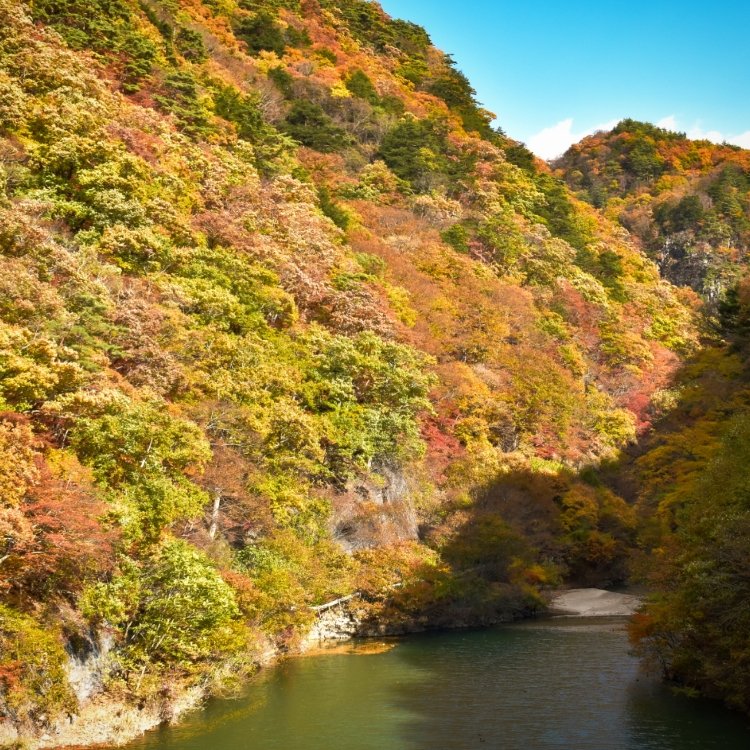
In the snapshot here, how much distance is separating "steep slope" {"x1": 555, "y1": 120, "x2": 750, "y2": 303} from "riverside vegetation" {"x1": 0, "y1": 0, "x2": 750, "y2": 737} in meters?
8.30

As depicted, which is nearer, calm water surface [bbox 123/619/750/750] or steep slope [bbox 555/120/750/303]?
calm water surface [bbox 123/619/750/750]

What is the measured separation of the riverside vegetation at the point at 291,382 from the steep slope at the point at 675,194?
830 cm

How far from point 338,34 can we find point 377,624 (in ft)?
313

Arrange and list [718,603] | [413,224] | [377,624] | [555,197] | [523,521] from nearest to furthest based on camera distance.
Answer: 1. [718,603]
2. [377,624]
3. [523,521]
4. [413,224]
5. [555,197]

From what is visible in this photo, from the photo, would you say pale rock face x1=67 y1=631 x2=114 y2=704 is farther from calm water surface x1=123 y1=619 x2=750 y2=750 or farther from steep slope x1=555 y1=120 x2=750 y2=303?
steep slope x1=555 y1=120 x2=750 y2=303

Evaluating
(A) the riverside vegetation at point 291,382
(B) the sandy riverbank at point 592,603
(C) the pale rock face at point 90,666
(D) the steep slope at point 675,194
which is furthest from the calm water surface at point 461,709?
(D) the steep slope at point 675,194

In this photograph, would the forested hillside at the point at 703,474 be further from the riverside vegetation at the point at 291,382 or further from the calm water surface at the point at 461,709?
the calm water surface at the point at 461,709

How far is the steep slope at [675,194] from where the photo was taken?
339 ft

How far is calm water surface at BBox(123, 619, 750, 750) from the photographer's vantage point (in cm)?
2153

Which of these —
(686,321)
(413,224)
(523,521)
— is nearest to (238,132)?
(413,224)

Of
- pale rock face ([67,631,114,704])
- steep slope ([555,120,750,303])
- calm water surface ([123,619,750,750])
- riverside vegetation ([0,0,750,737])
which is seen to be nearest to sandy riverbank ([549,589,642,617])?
riverside vegetation ([0,0,750,737])

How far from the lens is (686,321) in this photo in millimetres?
88125

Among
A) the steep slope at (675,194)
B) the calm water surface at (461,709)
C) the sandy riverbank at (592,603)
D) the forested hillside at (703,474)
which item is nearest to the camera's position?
the calm water surface at (461,709)

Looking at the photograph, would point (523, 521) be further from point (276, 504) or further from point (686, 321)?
point (686, 321)
